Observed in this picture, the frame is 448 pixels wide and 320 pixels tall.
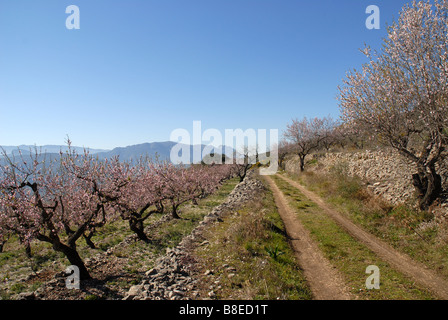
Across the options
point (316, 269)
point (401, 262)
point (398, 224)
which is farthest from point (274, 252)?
point (398, 224)

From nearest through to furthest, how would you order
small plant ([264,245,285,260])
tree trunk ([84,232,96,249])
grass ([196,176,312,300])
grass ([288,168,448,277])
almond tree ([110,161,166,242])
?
1. grass ([196,176,312,300])
2. grass ([288,168,448,277])
3. small plant ([264,245,285,260])
4. tree trunk ([84,232,96,249])
5. almond tree ([110,161,166,242])

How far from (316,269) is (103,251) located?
50.8 ft

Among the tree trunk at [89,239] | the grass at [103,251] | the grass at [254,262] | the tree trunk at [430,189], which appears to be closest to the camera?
the grass at [254,262]

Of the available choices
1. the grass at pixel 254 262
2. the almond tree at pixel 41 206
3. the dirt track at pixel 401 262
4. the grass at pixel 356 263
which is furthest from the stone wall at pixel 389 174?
the almond tree at pixel 41 206

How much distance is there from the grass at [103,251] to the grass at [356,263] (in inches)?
408

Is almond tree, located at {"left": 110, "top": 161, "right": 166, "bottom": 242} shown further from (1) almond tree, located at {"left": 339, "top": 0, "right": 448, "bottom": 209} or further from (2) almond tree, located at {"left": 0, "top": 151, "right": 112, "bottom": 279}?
(1) almond tree, located at {"left": 339, "top": 0, "right": 448, "bottom": 209}

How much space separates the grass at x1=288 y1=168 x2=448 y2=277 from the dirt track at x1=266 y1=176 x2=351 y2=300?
13.8ft

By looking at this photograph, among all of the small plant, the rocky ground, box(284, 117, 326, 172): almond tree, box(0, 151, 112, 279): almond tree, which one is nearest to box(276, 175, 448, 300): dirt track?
the small plant

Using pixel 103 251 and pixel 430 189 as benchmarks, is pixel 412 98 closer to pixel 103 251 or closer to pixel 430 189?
pixel 430 189

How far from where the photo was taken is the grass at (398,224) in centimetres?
1092

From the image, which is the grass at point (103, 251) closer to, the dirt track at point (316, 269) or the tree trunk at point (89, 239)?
the tree trunk at point (89, 239)

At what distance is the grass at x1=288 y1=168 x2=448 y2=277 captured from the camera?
430 inches

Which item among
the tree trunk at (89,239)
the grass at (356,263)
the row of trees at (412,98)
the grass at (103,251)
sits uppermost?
the row of trees at (412,98)
